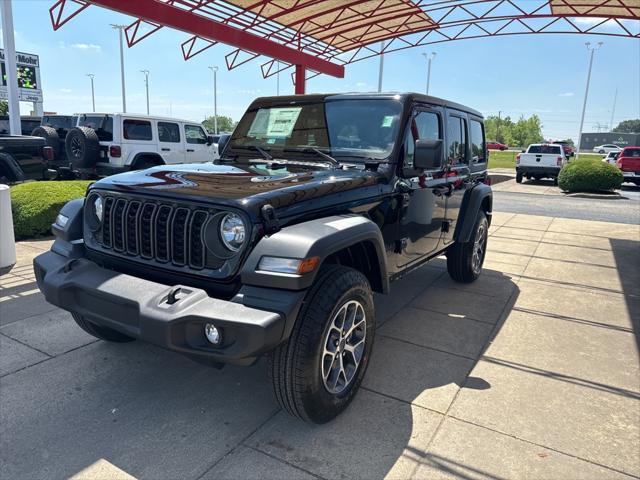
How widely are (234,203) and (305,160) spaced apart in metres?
1.35

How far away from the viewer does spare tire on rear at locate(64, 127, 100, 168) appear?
34.0 feet

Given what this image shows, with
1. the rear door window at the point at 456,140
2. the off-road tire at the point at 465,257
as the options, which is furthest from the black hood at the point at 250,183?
the off-road tire at the point at 465,257

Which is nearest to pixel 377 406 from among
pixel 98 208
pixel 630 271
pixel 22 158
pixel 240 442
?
Result: pixel 240 442

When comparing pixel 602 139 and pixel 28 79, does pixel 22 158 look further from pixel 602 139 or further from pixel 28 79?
pixel 602 139

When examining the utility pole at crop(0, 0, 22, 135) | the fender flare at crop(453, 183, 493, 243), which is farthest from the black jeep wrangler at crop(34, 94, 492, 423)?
the utility pole at crop(0, 0, 22, 135)

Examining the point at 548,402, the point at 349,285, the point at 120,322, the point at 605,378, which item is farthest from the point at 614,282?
the point at 120,322

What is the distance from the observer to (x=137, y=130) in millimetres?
11195

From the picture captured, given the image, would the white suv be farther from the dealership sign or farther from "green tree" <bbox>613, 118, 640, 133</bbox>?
"green tree" <bbox>613, 118, 640, 133</bbox>

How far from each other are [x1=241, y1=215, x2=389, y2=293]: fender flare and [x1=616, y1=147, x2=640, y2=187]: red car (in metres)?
20.3

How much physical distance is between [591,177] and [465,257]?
13.6 m

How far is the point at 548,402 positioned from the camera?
3.09 meters

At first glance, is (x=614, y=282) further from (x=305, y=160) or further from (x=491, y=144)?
(x=491, y=144)

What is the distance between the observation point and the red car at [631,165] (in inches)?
741

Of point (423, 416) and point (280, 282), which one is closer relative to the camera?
point (280, 282)
